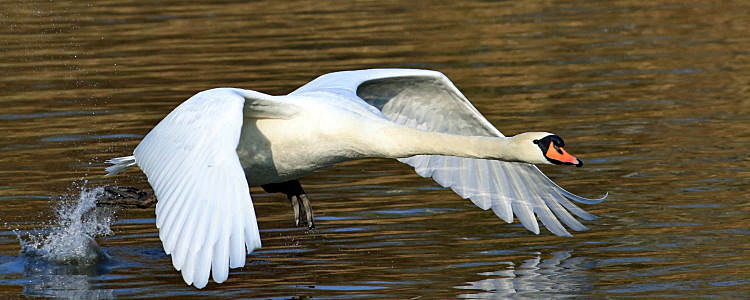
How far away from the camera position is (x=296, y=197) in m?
9.70

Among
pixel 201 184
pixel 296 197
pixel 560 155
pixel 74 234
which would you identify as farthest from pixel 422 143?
pixel 74 234

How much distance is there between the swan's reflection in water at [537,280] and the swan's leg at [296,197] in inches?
56.9

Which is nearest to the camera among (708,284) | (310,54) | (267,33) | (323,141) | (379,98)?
(708,284)

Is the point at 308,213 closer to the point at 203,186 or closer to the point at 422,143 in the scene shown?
the point at 422,143

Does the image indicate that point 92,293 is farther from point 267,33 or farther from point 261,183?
point 267,33

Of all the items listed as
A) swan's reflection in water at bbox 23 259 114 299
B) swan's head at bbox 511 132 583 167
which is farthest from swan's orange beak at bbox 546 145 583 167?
swan's reflection in water at bbox 23 259 114 299

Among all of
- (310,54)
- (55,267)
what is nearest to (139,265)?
(55,267)

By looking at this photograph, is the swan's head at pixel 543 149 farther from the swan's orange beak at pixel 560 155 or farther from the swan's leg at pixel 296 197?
the swan's leg at pixel 296 197

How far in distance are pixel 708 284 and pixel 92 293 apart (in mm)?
3591

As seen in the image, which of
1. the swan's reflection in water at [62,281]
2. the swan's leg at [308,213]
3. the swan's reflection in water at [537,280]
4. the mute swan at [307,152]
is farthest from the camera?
the swan's leg at [308,213]

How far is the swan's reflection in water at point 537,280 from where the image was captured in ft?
26.7

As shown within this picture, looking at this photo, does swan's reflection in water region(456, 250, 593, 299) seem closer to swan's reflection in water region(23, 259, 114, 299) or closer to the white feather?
the white feather

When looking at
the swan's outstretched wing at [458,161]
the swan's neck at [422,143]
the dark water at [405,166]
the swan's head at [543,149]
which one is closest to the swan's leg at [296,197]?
the dark water at [405,166]

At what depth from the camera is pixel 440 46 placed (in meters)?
18.6
